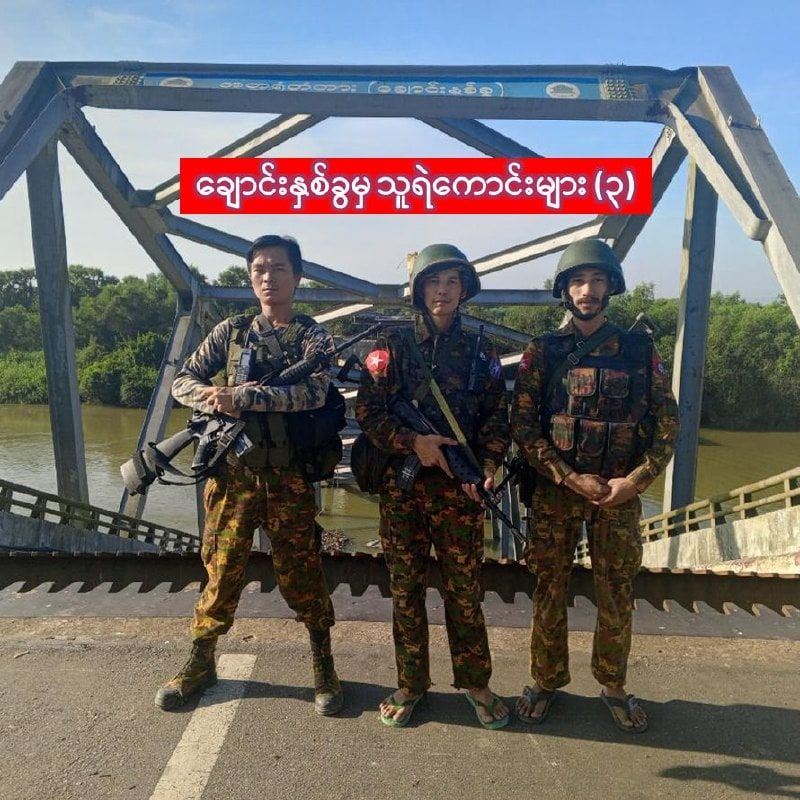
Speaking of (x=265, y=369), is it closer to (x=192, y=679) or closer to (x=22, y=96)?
(x=192, y=679)

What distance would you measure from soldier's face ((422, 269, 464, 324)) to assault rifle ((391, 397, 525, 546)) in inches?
15.3

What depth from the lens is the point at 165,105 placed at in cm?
430

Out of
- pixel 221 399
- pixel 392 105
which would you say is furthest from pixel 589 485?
pixel 392 105

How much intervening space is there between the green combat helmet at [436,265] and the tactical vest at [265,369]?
45 cm

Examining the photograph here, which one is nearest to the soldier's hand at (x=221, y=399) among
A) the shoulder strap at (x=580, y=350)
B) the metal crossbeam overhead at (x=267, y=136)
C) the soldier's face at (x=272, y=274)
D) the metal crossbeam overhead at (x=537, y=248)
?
the soldier's face at (x=272, y=274)

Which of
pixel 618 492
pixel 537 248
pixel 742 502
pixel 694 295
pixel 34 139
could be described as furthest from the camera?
pixel 537 248

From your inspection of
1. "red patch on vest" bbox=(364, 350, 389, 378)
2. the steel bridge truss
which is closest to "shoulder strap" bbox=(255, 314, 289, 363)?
"red patch on vest" bbox=(364, 350, 389, 378)

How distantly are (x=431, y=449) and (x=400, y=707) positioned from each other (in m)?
1.02

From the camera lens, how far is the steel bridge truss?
380 centimetres

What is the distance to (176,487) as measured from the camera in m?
17.5

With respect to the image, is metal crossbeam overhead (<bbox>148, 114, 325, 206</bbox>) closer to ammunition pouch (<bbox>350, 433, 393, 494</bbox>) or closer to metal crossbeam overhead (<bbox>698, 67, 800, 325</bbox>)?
metal crossbeam overhead (<bbox>698, 67, 800, 325</bbox>)

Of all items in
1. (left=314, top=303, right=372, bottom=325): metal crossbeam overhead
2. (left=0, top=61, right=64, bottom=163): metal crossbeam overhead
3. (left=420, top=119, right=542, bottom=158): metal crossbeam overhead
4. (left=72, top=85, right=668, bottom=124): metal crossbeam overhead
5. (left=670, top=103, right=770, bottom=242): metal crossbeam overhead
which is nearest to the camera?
(left=670, top=103, right=770, bottom=242): metal crossbeam overhead

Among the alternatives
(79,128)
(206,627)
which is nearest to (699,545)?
(206,627)

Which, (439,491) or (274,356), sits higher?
(274,356)
